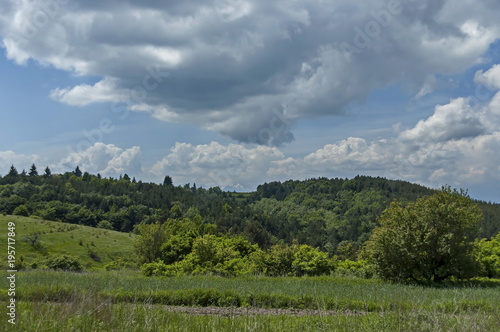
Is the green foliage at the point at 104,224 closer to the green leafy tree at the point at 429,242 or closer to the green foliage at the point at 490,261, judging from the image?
the green leafy tree at the point at 429,242

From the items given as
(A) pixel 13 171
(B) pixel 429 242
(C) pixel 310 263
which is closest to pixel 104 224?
(A) pixel 13 171

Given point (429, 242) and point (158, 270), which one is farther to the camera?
point (158, 270)

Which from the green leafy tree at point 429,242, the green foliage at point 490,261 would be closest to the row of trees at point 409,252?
the green leafy tree at point 429,242

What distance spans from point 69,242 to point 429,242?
70.4m

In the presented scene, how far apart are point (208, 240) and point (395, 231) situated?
689 inches

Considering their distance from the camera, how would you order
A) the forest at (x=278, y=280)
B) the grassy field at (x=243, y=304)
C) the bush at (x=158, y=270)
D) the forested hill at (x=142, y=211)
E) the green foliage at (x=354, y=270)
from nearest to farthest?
the grassy field at (x=243, y=304)
the forest at (x=278, y=280)
the green foliage at (x=354, y=270)
the bush at (x=158, y=270)
the forested hill at (x=142, y=211)

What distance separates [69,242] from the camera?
7550 centimetres

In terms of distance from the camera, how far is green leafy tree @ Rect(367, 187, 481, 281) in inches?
1032

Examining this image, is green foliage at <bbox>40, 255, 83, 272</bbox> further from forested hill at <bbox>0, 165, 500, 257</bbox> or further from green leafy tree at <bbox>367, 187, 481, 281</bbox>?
forested hill at <bbox>0, 165, 500, 257</bbox>

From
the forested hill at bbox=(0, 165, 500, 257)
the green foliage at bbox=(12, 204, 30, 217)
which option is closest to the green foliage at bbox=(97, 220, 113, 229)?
the forested hill at bbox=(0, 165, 500, 257)

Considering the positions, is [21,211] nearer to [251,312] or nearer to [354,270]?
[354,270]

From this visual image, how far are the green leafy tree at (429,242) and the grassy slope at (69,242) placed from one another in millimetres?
52204

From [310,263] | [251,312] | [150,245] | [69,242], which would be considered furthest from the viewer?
[69,242]

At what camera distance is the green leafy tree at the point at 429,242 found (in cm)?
2620
